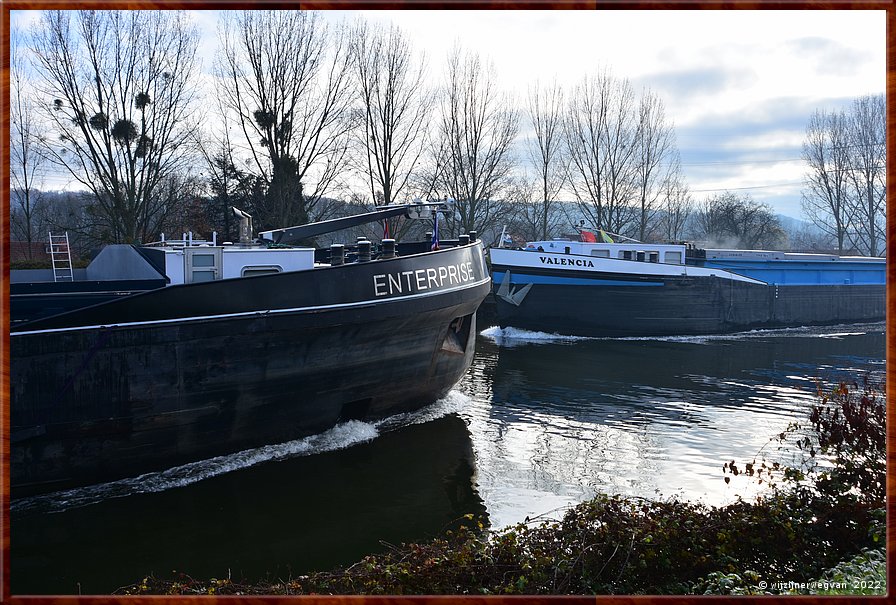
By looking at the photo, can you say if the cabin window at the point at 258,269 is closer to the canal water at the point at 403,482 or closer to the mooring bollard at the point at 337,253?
the mooring bollard at the point at 337,253

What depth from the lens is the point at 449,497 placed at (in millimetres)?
7758

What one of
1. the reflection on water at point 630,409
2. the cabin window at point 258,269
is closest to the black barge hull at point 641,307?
the reflection on water at point 630,409

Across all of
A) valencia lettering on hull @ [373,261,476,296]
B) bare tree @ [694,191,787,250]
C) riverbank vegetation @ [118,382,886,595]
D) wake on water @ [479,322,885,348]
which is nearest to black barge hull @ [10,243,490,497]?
valencia lettering on hull @ [373,261,476,296]

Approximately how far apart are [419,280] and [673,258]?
16.1 m

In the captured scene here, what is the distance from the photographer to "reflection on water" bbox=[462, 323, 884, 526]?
7984mm

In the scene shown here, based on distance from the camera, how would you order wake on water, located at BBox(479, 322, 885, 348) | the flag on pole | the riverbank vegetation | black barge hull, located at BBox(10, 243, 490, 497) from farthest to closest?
wake on water, located at BBox(479, 322, 885, 348)
the flag on pole
black barge hull, located at BBox(10, 243, 490, 497)
the riverbank vegetation

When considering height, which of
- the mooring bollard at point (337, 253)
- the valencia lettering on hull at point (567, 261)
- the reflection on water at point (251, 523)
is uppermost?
the mooring bollard at point (337, 253)

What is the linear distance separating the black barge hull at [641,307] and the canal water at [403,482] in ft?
23.2

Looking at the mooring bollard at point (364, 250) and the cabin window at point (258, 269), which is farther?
the mooring bollard at point (364, 250)

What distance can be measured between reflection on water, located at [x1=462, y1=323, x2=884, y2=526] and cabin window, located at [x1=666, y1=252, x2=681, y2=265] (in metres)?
3.26

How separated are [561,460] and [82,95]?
16.8m

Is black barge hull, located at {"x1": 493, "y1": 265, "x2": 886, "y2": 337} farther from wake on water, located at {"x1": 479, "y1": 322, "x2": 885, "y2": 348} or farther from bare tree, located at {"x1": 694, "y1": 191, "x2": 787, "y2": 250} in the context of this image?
bare tree, located at {"x1": 694, "y1": 191, "x2": 787, "y2": 250}

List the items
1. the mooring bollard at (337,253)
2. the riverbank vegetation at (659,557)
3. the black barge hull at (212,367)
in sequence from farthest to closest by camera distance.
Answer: the mooring bollard at (337,253)
the black barge hull at (212,367)
the riverbank vegetation at (659,557)

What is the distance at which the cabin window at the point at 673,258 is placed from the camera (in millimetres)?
23422
